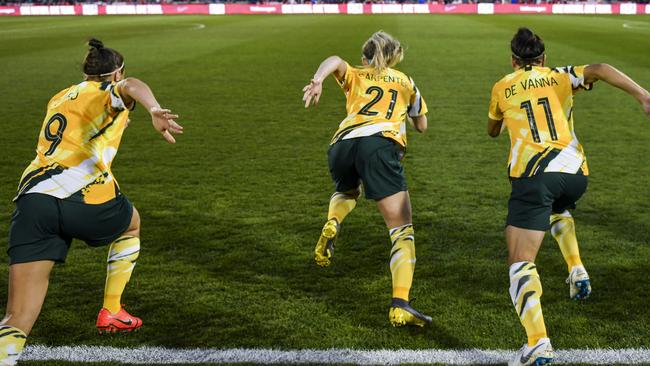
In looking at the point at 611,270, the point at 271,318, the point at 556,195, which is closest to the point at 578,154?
the point at 556,195

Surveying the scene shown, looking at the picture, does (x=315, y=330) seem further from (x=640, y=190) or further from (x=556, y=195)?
(x=640, y=190)

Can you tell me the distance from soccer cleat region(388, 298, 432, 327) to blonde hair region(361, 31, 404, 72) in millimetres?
1544

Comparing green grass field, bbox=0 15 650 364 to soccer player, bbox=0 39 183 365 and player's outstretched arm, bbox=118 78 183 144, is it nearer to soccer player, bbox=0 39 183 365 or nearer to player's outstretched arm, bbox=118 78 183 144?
soccer player, bbox=0 39 183 365

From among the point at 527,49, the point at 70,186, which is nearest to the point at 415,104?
the point at 527,49

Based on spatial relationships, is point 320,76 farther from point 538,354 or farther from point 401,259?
point 538,354

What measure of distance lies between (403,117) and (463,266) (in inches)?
53.1

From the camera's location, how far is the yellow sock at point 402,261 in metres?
→ 4.76

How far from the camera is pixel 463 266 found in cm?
Result: 578

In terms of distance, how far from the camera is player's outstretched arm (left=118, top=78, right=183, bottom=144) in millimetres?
3664

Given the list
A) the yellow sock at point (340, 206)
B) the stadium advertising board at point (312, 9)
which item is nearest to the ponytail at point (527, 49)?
the yellow sock at point (340, 206)

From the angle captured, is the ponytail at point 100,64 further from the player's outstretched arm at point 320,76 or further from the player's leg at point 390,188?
the player's leg at point 390,188

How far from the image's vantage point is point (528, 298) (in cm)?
402

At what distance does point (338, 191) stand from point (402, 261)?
1.04 meters

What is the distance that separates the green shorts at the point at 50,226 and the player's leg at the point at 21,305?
5cm
